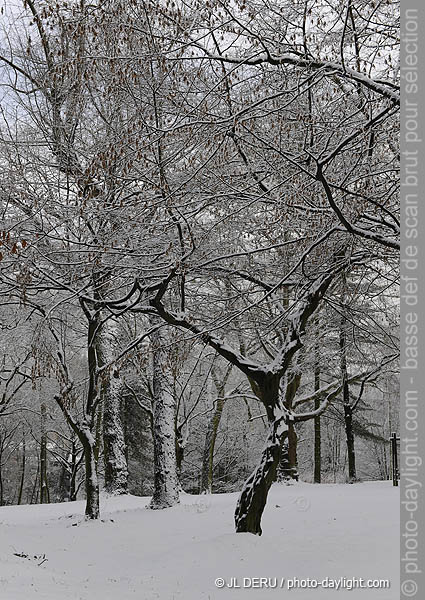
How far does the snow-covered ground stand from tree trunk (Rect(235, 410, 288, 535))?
0.29 meters

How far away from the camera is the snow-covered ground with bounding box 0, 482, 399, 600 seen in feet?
21.4

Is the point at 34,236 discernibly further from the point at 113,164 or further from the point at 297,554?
the point at 297,554

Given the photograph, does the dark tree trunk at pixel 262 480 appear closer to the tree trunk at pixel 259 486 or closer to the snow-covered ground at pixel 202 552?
the tree trunk at pixel 259 486

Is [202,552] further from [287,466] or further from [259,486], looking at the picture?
[287,466]

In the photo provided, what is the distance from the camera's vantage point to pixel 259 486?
878 centimetres

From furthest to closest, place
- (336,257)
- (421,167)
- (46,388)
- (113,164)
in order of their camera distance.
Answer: (46,388) → (336,257) → (113,164) → (421,167)

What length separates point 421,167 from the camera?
14.6 feet

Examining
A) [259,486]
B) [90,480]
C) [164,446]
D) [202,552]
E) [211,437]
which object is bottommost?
[202,552]

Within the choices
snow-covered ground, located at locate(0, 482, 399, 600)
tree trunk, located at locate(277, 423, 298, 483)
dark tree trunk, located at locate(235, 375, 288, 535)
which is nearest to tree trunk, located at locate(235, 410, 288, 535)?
dark tree trunk, located at locate(235, 375, 288, 535)

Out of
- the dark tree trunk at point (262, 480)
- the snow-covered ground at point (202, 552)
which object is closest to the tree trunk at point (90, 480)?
the snow-covered ground at point (202, 552)

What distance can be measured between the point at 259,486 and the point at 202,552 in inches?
47.5

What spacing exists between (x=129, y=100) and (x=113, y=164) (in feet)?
2.17

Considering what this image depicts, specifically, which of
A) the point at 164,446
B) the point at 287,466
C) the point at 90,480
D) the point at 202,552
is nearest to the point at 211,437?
the point at 287,466

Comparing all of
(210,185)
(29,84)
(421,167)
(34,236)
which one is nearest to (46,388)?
(29,84)
